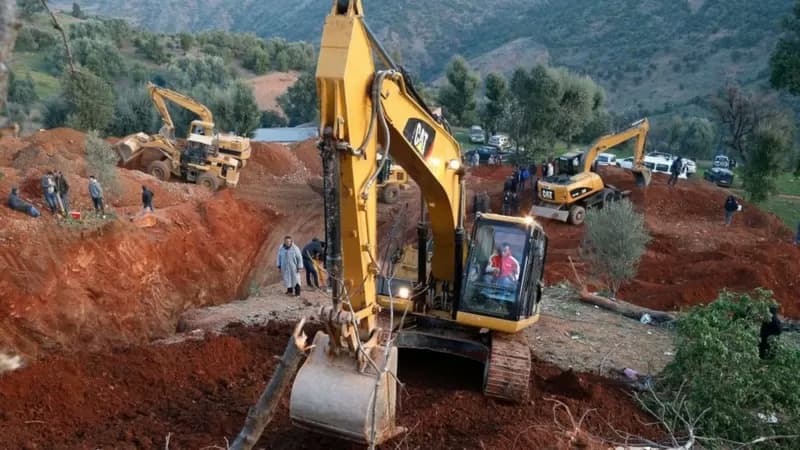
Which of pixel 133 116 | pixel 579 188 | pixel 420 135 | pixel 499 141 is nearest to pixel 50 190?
pixel 420 135

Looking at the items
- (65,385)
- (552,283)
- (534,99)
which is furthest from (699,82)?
(65,385)

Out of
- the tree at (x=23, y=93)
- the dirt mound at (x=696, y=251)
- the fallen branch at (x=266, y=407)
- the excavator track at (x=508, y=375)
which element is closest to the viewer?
the fallen branch at (x=266, y=407)

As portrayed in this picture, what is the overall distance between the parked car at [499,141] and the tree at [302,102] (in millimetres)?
13094

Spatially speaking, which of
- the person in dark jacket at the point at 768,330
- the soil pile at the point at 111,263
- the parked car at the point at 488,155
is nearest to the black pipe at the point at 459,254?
the person in dark jacket at the point at 768,330

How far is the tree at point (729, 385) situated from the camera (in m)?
7.38

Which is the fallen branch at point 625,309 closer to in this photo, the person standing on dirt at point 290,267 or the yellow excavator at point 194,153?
the person standing on dirt at point 290,267

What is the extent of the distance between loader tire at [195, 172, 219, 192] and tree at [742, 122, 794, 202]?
21.5 metres

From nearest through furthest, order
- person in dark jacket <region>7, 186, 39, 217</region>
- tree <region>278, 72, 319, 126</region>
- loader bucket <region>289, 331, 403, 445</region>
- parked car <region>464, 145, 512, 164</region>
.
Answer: loader bucket <region>289, 331, 403, 445</region> < person in dark jacket <region>7, 186, 39, 217</region> < parked car <region>464, 145, 512, 164</region> < tree <region>278, 72, 319, 126</region>

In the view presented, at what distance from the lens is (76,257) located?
15156mm

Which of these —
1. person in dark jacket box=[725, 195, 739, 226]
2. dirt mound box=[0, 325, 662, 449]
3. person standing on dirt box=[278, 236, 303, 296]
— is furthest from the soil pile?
person in dark jacket box=[725, 195, 739, 226]

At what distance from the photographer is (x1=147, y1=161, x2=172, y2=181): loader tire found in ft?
82.1

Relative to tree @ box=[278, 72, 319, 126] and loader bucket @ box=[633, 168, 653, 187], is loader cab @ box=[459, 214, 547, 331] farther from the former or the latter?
tree @ box=[278, 72, 319, 126]

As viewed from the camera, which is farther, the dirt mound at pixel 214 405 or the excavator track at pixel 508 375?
the excavator track at pixel 508 375

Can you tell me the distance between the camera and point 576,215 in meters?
22.7
